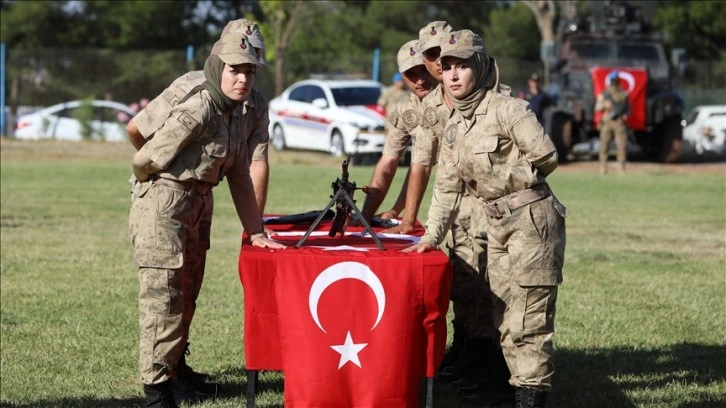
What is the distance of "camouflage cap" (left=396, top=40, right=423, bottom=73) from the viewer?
744 cm

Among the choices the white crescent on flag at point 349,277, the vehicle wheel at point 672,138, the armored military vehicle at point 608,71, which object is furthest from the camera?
the vehicle wheel at point 672,138

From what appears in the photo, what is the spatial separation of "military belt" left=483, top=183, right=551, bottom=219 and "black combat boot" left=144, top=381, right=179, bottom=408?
179 cm

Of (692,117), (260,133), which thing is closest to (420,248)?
(260,133)

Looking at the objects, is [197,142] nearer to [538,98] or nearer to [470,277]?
[470,277]

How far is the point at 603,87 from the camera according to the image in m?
26.6

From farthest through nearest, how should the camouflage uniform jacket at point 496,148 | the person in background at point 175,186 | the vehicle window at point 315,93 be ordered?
the vehicle window at point 315,93 → the person in background at point 175,186 → the camouflage uniform jacket at point 496,148

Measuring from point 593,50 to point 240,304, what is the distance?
62.3ft

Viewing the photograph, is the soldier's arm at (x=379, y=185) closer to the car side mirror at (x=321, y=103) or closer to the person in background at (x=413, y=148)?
the person in background at (x=413, y=148)

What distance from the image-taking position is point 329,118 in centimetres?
2728

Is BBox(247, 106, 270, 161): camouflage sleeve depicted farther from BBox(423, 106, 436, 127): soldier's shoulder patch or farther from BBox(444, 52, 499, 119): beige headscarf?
BBox(444, 52, 499, 119): beige headscarf

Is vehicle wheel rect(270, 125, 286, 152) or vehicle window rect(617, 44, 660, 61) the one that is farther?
vehicle wheel rect(270, 125, 286, 152)

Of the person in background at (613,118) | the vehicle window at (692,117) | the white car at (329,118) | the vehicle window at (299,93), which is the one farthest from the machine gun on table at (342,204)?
the vehicle window at (692,117)

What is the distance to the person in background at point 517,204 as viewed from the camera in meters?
5.95

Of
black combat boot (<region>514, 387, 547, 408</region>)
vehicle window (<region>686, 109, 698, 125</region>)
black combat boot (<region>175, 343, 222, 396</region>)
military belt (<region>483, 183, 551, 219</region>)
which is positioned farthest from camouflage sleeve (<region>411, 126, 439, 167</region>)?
vehicle window (<region>686, 109, 698, 125</region>)
